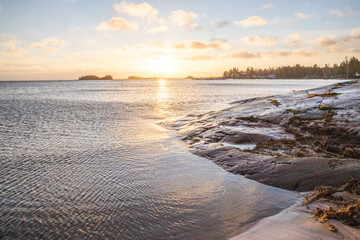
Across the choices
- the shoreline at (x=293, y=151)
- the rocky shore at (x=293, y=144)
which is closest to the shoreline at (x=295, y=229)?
the shoreline at (x=293, y=151)

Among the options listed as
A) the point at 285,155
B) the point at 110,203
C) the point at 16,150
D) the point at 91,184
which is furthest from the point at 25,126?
the point at 285,155

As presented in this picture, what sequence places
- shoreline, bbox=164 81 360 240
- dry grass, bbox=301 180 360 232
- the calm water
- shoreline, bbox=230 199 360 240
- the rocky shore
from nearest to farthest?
Answer: shoreline, bbox=230 199 360 240 < dry grass, bbox=301 180 360 232 < shoreline, bbox=164 81 360 240 < the calm water < the rocky shore

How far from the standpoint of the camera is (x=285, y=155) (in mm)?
9828

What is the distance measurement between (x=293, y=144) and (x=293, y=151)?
1.16 meters

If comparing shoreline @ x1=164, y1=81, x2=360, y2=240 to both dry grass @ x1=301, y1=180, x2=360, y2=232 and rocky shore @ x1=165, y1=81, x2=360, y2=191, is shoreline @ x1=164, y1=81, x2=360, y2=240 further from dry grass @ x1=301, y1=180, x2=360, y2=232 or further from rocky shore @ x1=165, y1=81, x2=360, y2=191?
dry grass @ x1=301, y1=180, x2=360, y2=232

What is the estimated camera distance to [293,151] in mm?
10289

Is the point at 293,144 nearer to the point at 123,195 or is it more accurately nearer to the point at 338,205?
the point at 338,205

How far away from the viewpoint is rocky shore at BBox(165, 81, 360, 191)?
7926 mm

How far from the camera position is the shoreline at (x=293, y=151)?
18.2ft

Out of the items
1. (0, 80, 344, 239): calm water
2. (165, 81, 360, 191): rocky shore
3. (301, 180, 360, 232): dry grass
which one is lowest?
(0, 80, 344, 239): calm water

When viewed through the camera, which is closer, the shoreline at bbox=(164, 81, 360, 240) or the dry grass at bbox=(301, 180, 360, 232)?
the dry grass at bbox=(301, 180, 360, 232)

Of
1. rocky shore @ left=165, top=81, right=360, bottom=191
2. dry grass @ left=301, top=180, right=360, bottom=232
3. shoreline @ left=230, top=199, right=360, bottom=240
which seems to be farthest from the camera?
rocky shore @ left=165, top=81, right=360, bottom=191

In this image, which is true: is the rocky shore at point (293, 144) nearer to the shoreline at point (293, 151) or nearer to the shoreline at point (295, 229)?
the shoreline at point (293, 151)

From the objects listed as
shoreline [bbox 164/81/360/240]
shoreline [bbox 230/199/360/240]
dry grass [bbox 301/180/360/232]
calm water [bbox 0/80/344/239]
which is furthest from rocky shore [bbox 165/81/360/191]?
shoreline [bbox 230/199/360/240]
